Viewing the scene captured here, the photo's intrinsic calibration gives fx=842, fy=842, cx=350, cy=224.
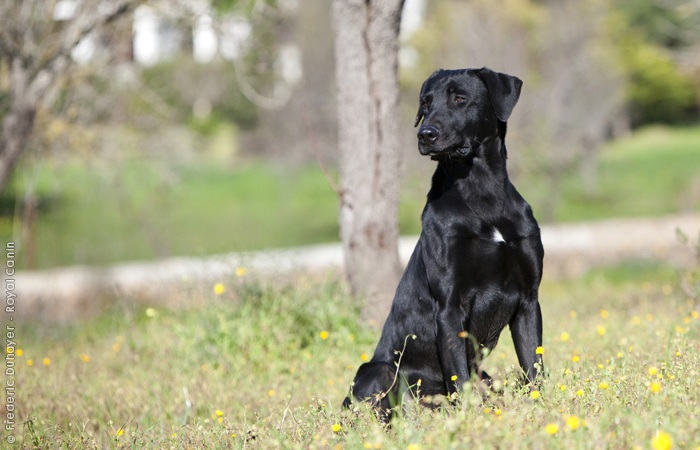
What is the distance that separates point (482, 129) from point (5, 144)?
6.30m

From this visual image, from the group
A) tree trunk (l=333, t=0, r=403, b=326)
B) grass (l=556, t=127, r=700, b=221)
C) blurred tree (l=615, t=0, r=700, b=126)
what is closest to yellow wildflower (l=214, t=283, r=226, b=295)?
tree trunk (l=333, t=0, r=403, b=326)

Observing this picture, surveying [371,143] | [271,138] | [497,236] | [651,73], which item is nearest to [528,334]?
[497,236]

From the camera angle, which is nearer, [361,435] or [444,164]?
[361,435]

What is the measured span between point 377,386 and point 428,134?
120cm

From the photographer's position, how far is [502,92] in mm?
4035

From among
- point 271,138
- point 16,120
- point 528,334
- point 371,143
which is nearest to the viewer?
point 528,334

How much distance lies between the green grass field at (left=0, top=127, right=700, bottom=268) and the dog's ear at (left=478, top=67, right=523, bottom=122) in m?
10.9

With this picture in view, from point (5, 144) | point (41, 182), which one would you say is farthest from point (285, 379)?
point (41, 182)

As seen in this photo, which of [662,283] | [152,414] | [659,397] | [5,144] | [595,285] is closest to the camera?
[659,397]

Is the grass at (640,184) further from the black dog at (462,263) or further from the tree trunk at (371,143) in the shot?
the black dog at (462,263)

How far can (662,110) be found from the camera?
135ft

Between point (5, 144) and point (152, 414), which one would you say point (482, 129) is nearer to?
point (152, 414)

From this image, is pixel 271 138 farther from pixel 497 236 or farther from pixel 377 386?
pixel 497 236

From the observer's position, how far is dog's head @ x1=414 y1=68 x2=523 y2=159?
392cm
